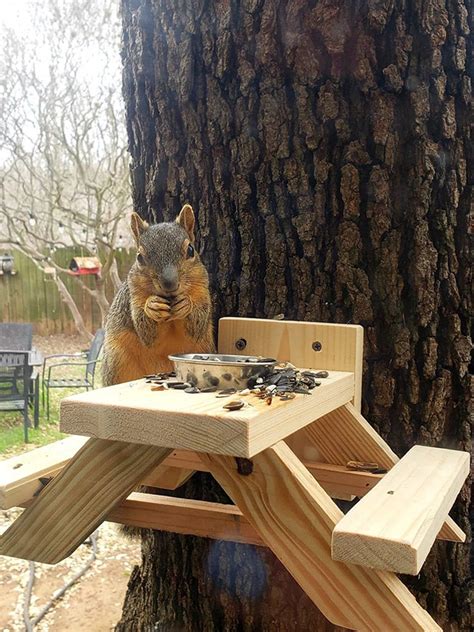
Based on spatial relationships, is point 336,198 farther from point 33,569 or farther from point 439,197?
point 33,569

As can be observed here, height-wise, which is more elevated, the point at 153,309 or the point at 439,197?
the point at 439,197

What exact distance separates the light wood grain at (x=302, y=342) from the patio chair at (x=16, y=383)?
2.84m

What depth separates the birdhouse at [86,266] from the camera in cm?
507

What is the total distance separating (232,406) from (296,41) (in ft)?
2.26

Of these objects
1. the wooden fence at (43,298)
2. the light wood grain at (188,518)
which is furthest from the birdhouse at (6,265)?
the light wood grain at (188,518)

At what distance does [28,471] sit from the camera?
83 centimetres

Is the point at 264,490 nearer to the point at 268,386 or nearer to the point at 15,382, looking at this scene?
the point at 268,386

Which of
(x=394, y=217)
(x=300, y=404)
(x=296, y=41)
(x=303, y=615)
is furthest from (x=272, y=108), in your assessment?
(x=303, y=615)

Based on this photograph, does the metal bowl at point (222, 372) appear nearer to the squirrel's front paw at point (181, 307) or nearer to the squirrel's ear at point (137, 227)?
the squirrel's front paw at point (181, 307)

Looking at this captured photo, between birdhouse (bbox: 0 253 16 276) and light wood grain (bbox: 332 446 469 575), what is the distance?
16.0ft

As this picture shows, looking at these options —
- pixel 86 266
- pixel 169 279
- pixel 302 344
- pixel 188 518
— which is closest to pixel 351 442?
pixel 302 344

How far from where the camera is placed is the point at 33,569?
8.18 feet

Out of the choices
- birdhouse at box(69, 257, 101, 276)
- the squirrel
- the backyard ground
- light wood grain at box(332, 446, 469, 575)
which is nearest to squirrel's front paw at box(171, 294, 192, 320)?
the squirrel

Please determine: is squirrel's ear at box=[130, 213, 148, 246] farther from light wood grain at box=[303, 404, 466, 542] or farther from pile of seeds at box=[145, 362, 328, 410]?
light wood grain at box=[303, 404, 466, 542]
